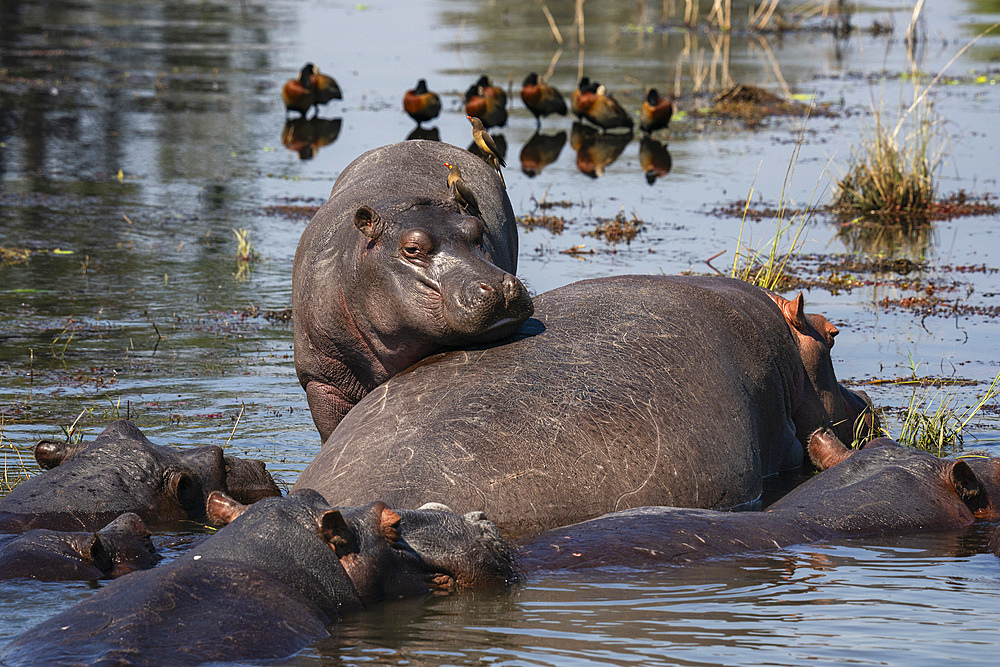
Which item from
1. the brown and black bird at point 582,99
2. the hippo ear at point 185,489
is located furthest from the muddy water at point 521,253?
the brown and black bird at point 582,99

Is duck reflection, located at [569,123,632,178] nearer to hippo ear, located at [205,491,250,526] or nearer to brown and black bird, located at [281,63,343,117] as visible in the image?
brown and black bird, located at [281,63,343,117]

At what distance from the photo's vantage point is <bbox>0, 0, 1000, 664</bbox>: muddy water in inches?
217

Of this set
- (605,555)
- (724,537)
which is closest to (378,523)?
(605,555)

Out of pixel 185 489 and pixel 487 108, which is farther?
pixel 487 108

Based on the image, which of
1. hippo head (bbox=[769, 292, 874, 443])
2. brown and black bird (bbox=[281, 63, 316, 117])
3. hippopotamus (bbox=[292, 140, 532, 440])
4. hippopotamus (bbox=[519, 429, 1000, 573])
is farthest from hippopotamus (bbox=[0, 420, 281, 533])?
brown and black bird (bbox=[281, 63, 316, 117])

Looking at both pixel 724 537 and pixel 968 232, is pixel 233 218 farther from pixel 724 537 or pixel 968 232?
pixel 724 537

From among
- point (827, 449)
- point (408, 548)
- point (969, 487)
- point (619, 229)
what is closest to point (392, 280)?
point (408, 548)

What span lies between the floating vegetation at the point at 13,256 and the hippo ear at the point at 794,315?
26.1 ft

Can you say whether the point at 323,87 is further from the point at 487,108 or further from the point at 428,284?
the point at 428,284

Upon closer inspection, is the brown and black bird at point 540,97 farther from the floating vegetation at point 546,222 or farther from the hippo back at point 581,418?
the hippo back at point 581,418

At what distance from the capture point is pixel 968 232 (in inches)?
608

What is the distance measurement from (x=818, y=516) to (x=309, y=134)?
17447 millimetres

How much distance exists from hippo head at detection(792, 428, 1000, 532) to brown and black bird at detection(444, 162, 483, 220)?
2309 millimetres

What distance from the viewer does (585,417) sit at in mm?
6895
